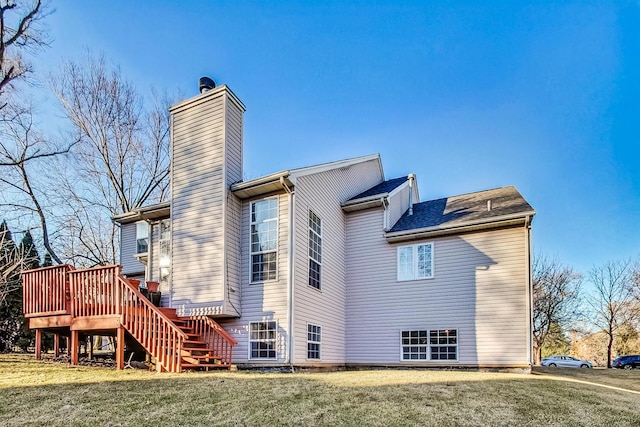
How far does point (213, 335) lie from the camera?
9375mm

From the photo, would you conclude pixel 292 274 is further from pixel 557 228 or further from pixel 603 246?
Result: pixel 603 246

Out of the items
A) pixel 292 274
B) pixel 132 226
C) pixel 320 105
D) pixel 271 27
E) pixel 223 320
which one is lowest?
pixel 223 320

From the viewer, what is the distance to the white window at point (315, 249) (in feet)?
34.5

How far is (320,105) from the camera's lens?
62.1ft

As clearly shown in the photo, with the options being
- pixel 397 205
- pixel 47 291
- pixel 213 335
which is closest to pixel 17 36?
pixel 47 291

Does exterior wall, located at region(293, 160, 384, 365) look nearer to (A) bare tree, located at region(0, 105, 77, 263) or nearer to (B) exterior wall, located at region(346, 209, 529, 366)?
(B) exterior wall, located at region(346, 209, 529, 366)

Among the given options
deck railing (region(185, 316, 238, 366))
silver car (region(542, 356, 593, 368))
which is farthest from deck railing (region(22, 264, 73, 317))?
silver car (region(542, 356, 593, 368))

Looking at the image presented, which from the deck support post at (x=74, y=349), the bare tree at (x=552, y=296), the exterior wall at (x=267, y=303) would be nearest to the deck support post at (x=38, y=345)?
the deck support post at (x=74, y=349)

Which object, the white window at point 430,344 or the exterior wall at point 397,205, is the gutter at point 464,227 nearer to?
the exterior wall at point 397,205

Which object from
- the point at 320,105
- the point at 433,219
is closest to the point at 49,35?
the point at 320,105

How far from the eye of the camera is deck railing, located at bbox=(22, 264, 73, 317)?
9102mm

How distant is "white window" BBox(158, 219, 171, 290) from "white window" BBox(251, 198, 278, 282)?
3.46 metres

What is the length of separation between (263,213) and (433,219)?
5643mm

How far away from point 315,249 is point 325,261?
0.70 m
